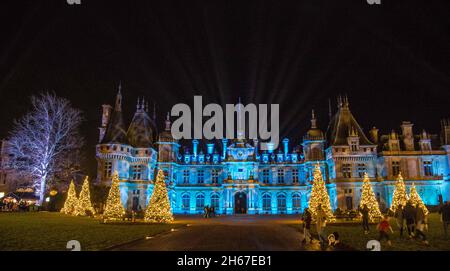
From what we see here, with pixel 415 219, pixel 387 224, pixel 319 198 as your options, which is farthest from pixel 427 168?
pixel 387 224

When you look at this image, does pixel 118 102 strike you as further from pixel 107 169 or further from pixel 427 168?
pixel 427 168

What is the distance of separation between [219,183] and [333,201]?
1727 cm

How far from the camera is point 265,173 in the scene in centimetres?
5275

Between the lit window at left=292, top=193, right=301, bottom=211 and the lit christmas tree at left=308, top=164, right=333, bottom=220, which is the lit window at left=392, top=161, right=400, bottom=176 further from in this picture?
the lit christmas tree at left=308, top=164, right=333, bottom=220

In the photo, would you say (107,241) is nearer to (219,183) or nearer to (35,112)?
(35,112)

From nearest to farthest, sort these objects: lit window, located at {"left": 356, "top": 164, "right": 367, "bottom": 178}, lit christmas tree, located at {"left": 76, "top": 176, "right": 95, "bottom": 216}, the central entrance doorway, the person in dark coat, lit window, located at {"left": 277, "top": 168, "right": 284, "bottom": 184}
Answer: the person in dark coat → lit christmas tree, located at {"left": 76, "top": 176, "right": 95, "bottom": 216} → lit window, located at {"left": 356, "top": 164, "right": 367, "bottom": 178} → the central entrance doorway → lit window, located at {"left": 277, "top": 168, "right": 284, "bottom": 184}

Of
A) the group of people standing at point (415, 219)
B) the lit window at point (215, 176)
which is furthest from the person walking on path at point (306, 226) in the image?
the lit window at point (215, 176)

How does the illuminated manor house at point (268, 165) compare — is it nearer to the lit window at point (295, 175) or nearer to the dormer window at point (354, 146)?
the lit window at point (295, 175)

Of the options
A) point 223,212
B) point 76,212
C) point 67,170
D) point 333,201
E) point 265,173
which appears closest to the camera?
point 76,212

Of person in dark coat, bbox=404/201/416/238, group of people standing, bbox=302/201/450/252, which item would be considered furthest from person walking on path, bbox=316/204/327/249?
person in dark coat, bbox=404/201/416/238

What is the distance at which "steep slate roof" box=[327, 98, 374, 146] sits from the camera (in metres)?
46.2

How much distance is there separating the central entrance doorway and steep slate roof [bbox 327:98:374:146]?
15.2 m
